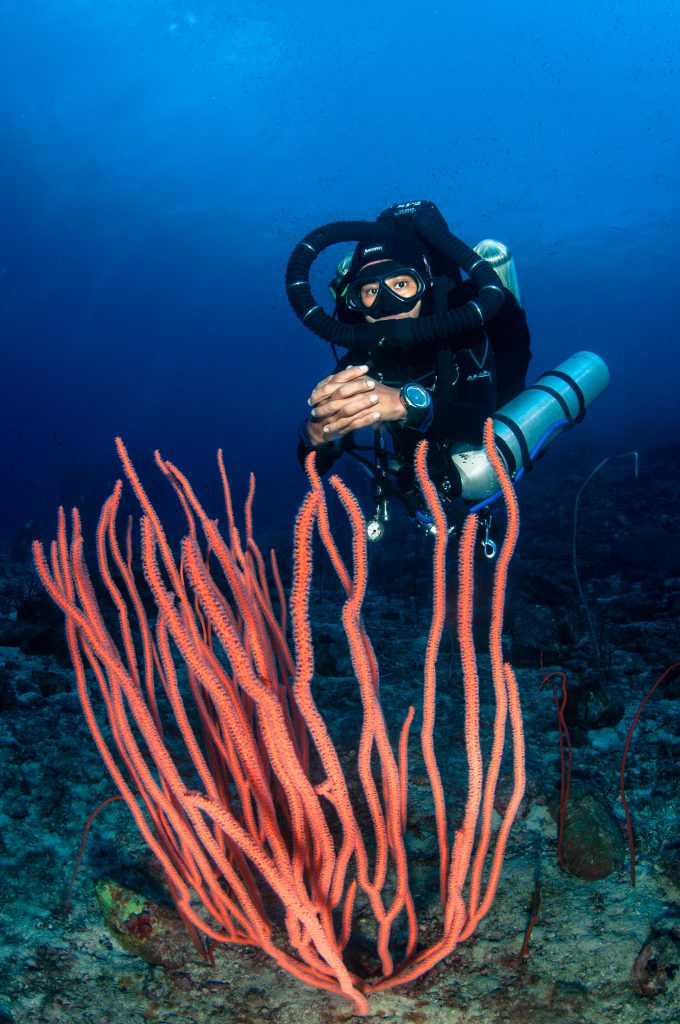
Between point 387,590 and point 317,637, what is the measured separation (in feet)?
9.34

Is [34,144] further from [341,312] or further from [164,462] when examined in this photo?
[164,462]

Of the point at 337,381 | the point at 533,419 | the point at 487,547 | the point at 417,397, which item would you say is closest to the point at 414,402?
the point at 417,397

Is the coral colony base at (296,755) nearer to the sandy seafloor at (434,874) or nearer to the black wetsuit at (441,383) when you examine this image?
the sandy seafloor at (434,874)

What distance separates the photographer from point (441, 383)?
3.37 meters

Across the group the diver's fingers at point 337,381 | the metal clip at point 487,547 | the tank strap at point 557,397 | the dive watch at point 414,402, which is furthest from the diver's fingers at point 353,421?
the tank strap at point 557,397

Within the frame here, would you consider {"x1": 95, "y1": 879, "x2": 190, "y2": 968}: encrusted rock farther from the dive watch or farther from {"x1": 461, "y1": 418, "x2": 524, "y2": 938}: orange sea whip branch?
the dive watch

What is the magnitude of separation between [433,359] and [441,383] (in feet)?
1.19

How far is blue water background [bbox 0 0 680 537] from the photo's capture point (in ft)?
98.9

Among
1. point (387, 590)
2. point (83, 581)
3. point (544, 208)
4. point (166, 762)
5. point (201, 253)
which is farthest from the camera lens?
point (201, 253)

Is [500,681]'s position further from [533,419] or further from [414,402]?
[533,419]

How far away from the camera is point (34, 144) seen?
1248 inches

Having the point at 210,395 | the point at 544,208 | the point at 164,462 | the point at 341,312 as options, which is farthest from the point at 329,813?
the point at 210,395

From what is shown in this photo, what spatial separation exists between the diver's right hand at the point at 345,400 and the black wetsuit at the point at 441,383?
770 millimetres

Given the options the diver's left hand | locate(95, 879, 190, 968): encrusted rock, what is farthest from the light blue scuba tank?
locate(95, 879, 190, 968): encrusted rock
